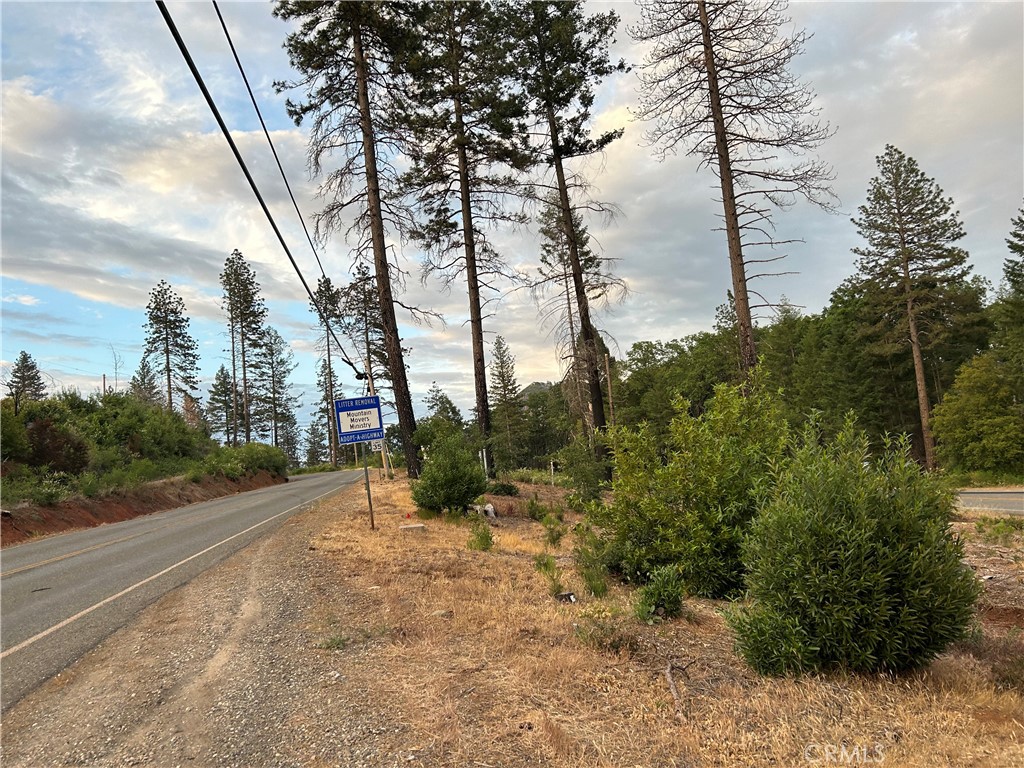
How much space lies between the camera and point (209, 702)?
4117 millimetres

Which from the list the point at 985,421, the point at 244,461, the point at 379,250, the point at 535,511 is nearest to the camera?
the point at 535,511

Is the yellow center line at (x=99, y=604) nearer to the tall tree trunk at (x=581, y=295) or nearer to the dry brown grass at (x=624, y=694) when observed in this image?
the dry brown grass at (x=624, y=694)

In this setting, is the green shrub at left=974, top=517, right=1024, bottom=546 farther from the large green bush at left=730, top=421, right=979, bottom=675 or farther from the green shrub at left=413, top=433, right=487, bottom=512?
the green shrub at left=413, top=433, right=487, bottom=512

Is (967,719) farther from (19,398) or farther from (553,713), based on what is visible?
(19,398)

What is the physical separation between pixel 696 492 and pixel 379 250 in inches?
504

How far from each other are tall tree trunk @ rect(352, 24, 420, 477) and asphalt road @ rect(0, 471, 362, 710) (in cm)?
458

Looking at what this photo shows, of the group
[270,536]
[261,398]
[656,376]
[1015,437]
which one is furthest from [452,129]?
[261,398]

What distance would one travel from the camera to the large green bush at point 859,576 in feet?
12.8

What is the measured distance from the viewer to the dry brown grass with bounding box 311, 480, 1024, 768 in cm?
315

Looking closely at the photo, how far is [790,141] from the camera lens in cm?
1170

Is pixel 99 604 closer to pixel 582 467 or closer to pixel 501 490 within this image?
pixel 582 467

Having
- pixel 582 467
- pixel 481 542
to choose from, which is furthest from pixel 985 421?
pixel 481 542

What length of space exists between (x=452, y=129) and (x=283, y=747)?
18.2 metres

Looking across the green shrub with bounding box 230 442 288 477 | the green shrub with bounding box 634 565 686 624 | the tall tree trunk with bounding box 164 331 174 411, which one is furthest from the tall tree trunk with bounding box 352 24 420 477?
the tall tree trunk with bounding box 164 331 174 411
